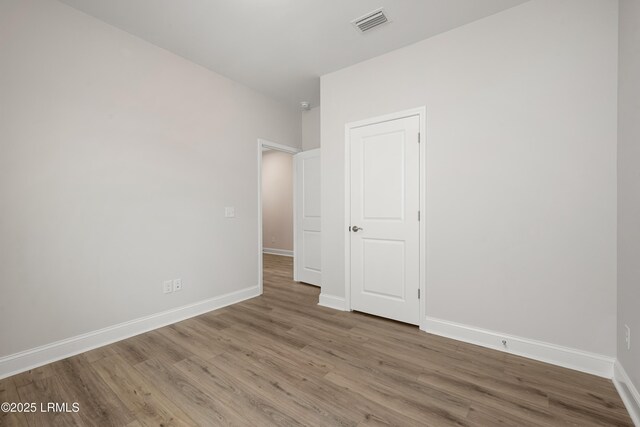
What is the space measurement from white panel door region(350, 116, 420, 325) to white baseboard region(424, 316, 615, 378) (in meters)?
0.28

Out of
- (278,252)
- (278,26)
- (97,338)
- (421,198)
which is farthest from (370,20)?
(278,252)

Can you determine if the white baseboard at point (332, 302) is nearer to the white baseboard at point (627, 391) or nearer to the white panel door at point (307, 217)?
the white panel door at point (307, 217)

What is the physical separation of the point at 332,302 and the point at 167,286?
6.02ft

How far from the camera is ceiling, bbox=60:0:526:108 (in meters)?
2.20

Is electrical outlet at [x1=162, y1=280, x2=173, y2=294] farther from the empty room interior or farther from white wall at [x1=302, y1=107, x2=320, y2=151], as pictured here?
white wall at [x1=302, y1=107, x2=320, y2=151]

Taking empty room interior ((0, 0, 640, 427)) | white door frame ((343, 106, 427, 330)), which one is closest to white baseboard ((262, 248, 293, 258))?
empty room interior ((0, 0, 640, 427))

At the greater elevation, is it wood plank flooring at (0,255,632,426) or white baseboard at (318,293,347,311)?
white baseboard at (318,293,347,311)

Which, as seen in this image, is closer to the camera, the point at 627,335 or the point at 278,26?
the point at 627,335

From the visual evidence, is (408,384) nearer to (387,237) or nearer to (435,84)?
(387,237)

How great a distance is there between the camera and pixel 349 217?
315 cm

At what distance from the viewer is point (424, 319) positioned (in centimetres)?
263

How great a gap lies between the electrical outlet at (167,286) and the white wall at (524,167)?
104 inches

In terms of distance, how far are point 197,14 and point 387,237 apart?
2.71 metres

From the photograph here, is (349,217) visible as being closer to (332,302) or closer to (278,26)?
(332,302)
